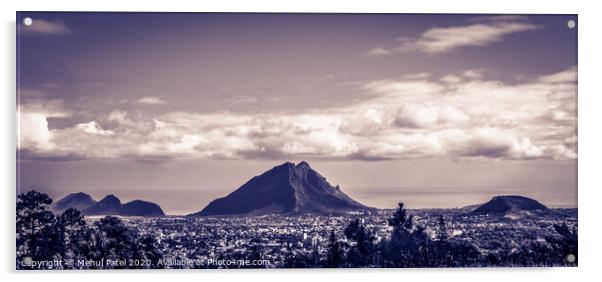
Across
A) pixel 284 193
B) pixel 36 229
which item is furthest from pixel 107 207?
pixel 284 193

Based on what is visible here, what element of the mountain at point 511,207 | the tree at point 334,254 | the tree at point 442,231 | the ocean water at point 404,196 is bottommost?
the tree at point 334,254

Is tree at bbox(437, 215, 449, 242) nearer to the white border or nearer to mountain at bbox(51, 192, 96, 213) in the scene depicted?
the white border

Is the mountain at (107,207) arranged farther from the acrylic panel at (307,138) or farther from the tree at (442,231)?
the tree at (442,231)

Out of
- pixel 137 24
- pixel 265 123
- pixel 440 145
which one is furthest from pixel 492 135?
pixel 137 24

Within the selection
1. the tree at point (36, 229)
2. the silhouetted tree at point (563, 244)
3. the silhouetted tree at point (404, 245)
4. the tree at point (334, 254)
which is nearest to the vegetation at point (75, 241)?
the tree at point (36, 229)

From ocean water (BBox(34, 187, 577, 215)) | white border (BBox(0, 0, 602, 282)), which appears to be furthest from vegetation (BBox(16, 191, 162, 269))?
ocean water (BBox(34, 187, 577, 215))
